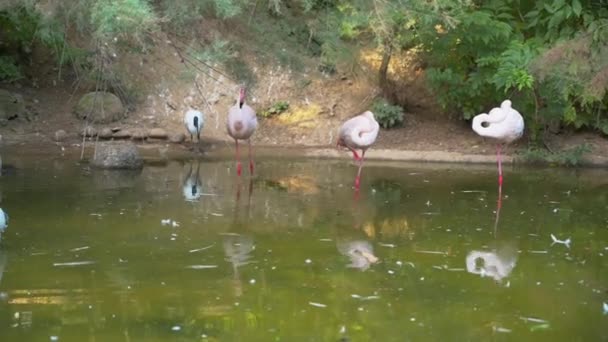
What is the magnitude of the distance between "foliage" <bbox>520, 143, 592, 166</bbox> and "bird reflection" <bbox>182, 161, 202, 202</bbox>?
13.8 ft

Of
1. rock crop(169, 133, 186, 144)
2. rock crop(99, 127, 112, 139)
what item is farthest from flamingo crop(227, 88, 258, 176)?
rock crop(99, 127, 112, 139)

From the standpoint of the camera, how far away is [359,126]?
31.0ft

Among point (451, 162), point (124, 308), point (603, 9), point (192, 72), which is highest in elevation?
point (603, 9)

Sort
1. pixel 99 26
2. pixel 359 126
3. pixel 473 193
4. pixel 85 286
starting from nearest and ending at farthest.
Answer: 1. pixel 85 286
2. pixel 99 26
3. pixel 473 193
4. pixel 359 126

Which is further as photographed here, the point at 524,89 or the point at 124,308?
the point at 524,89

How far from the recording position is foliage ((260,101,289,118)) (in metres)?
13.2

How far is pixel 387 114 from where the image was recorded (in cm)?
1253

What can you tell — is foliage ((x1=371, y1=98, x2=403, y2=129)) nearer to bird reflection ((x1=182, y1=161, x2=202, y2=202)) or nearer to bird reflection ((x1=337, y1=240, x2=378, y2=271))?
bird reflection ((x1=182, y1=161, x2=202, y2=202))

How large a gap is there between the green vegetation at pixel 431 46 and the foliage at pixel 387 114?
0.04 m

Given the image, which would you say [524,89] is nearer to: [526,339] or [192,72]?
[192,72]

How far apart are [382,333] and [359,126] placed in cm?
506

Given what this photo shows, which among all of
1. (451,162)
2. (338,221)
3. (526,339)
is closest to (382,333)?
(526,339)

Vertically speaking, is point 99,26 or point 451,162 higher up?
point 99,26

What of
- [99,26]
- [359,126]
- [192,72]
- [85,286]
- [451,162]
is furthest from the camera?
[451,162]
